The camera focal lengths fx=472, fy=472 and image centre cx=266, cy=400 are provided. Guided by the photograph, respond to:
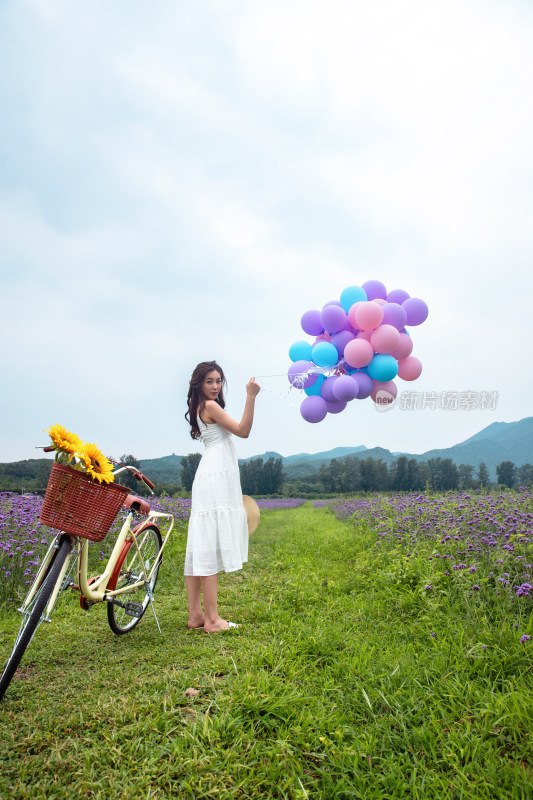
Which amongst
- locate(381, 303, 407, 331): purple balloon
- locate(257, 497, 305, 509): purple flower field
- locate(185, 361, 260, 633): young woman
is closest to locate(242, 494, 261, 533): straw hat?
locate(185, 361, 260, 633): young woman

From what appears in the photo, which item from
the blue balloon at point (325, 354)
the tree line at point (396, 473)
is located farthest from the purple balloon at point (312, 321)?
the tree line at point (396, 473)

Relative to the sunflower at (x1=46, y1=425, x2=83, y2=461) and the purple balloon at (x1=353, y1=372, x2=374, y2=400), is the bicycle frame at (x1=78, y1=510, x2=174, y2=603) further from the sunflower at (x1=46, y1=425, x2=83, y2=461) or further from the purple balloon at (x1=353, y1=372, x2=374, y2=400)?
the purple balloon at (x1=353, y1=372, x2=374, y2=400)

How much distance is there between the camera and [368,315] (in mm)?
4109

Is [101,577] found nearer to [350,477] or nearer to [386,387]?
[386,387]

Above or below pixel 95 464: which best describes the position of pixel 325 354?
above

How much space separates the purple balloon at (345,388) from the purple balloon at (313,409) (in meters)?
0.20

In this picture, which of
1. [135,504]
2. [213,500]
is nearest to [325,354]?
[213,500]

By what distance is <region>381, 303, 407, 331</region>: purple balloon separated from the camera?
424cm

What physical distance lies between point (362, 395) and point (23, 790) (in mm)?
3472

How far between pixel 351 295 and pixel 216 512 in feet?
7.83

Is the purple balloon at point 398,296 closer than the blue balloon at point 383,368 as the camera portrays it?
No

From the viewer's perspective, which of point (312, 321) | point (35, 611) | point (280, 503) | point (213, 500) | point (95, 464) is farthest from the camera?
point (280, 503)

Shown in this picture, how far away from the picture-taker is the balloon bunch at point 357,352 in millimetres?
4113

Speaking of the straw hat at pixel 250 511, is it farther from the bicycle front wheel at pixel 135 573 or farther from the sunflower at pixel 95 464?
the sunflower at pixel 95 464
